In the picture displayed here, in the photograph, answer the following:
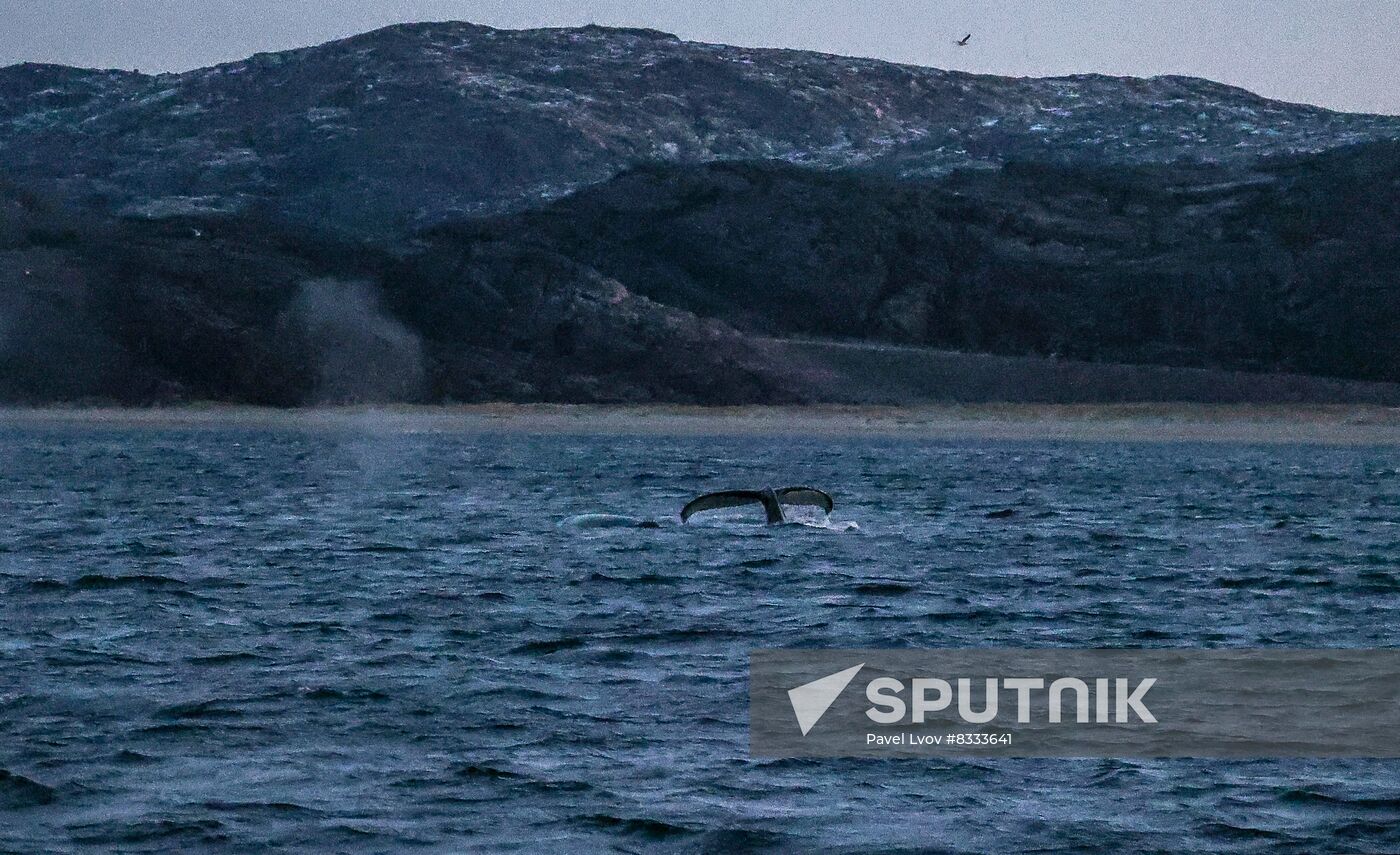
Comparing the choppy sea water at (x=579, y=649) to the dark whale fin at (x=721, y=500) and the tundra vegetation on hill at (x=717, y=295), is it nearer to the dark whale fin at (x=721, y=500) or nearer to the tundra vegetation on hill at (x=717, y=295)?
the dark whale fin at (x=721, y=500)

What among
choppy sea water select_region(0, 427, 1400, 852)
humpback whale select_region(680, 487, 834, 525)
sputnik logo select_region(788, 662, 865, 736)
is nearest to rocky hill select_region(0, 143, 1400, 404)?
choppy sea water select_region(0, 427, 1400, 852)

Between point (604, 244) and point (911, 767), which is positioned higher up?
point (604, 244)

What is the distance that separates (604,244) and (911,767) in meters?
172

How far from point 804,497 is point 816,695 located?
27.7 metres

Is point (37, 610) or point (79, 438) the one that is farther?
point (79, 438)

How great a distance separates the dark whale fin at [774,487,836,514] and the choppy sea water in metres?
1.17

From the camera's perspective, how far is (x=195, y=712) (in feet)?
70.9

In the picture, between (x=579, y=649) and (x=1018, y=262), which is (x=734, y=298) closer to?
(x=1018, y=262)

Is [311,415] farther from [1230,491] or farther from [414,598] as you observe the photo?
[414,598]

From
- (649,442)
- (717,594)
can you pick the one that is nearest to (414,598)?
(717,594)

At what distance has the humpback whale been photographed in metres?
48.8

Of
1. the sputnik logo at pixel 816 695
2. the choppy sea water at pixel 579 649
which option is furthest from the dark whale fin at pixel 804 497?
the sputnik logo at pixel 816 695

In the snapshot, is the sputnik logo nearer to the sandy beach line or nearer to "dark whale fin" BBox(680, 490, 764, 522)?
"dark whale fin" BBox(680, 490, 764, 522)

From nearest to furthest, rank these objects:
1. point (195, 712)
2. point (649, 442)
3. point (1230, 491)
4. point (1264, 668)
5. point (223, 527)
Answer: point (195, 712) → point (1264, 668) → point (223, 527) → point (1230, 491) → point (649, 442)
